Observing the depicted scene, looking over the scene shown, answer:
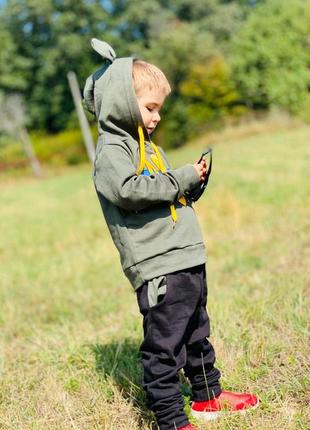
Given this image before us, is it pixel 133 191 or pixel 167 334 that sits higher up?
pixel 133 191

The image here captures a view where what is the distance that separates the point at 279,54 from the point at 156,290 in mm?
26879

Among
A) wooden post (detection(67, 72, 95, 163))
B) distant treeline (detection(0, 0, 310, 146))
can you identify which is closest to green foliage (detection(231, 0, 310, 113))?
distant treeline (detection(0, 0, 310, 146))

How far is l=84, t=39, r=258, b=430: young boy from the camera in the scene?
2.18 metres

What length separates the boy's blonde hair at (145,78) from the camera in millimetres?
2251

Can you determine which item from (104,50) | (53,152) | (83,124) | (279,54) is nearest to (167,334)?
(104,50)

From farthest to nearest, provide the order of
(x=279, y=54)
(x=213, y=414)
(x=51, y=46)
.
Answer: (x=51, y=46) < (x=279, y=54) < (x=213, y=414)

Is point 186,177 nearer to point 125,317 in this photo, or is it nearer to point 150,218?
point 150,218

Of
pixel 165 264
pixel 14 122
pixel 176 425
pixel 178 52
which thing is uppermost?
pixel 178 52

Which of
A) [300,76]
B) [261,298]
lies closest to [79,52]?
[300,76]

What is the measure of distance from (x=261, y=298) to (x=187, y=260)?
185cm

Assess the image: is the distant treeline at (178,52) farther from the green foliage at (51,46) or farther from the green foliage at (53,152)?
the green foliage at (53,152)

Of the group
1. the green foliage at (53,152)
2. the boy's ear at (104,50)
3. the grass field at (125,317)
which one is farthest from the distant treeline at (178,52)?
the boy's ear at (104,50)

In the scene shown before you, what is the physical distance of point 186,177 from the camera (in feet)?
7.28

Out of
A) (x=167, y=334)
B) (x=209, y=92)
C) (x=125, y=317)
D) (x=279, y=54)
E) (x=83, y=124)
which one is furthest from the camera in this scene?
(x=209, y=92)
